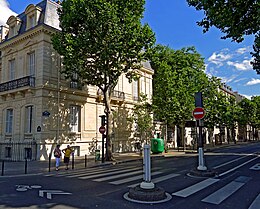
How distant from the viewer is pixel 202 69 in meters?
38.9

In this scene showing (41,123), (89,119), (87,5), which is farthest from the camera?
(89,119)

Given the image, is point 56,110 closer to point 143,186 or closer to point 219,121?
point 143,186

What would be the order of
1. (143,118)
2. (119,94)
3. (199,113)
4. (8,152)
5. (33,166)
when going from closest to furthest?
(199,113) → (33,166) → (8,152) → (143,118) → (119,94)

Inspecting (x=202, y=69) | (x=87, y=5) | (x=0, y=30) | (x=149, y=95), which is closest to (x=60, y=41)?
(x=87, y=5)

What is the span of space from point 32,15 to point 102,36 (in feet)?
29.9

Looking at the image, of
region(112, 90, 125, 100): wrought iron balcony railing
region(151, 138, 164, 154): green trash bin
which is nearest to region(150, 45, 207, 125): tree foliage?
region(151, 138, 164, 154): green trash bin

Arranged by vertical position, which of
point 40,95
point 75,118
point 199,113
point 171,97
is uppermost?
point 171,97

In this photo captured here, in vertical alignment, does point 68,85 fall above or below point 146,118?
above

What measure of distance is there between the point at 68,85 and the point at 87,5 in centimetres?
787

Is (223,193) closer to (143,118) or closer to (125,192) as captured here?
(125,192)

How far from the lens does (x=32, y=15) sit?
21234 millimetres

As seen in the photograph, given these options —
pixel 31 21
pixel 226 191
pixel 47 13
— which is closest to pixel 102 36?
pixel 47 13

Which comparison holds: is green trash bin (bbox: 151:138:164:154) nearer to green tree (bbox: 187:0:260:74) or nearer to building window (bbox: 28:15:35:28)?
building window (bbox: 28:15:35:28)

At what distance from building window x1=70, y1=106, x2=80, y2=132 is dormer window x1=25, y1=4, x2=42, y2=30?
799 cm
